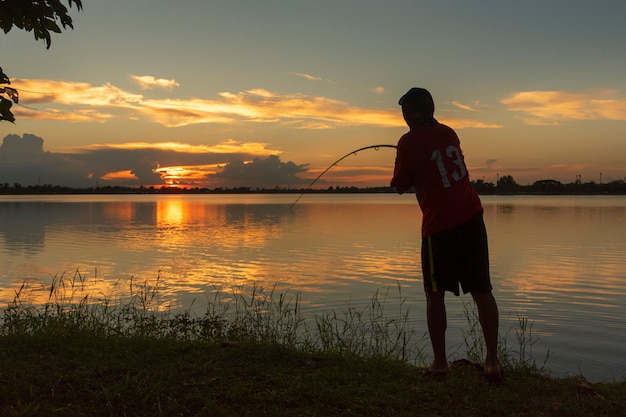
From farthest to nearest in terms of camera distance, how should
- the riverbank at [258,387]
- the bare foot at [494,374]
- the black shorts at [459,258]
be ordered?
the bare foot at [494,374] < the black shorts at [459,258] < the riverbank at [258,387]

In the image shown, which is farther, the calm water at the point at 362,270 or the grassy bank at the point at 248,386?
the calm water at the point at 362,270

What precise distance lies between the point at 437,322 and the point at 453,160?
1.65m

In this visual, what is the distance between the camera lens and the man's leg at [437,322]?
213 inches

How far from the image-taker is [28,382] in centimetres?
512

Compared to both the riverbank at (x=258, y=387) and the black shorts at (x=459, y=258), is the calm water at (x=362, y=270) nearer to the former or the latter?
the riverbank at (x=258, y=387)

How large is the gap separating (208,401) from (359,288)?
42.2 feet

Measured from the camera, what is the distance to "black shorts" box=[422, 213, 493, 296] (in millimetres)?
5203

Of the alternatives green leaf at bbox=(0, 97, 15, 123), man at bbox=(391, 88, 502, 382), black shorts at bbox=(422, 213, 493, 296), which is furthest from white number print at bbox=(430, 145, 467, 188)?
green leaf at bbox=(0, 97, 15, 123)

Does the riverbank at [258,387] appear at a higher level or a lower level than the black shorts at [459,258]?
lower

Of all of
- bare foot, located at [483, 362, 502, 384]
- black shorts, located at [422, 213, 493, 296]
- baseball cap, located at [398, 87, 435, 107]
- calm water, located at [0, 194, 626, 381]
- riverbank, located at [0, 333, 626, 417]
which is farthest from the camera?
calm water, located at [0, 194, 626, 381]

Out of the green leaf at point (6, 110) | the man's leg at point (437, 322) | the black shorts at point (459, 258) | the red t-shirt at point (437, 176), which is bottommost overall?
the man's leg at point (437, 322)

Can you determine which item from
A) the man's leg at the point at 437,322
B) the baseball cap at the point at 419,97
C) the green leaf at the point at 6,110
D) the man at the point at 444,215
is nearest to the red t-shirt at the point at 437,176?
the man at the point at 444,215

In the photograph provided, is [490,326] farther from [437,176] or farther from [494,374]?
[437,176]

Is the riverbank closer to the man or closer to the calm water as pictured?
the man
